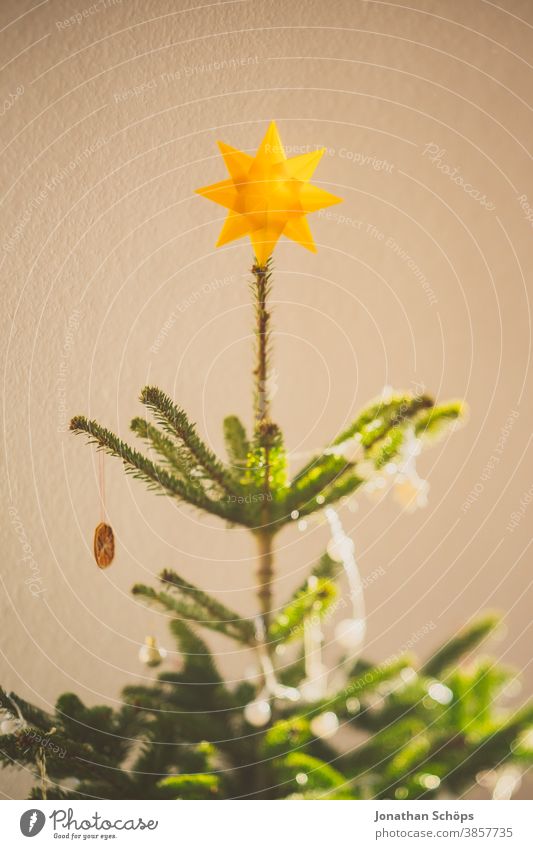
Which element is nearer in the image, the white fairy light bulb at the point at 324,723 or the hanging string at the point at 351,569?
the white fairy light bulb at the point at 324,723

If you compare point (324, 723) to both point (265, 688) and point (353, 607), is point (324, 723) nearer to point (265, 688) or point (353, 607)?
point (265, 688)

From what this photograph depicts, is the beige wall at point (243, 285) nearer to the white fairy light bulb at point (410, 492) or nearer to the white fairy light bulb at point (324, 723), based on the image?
the white fairy light bulb at point (410, 492)

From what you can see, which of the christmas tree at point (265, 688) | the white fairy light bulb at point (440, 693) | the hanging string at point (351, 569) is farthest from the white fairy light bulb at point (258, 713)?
the hanging string at point (351, 569)

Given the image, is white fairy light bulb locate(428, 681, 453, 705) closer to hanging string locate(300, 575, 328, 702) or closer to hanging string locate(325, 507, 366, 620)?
hanging string locate(300, 575, 328, 702)

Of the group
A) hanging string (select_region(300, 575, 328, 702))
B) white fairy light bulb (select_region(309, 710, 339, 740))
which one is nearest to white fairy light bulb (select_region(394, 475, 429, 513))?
hanging string (select_region(300, 575, 328, 702))

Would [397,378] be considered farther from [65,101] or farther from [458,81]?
[65,101]
